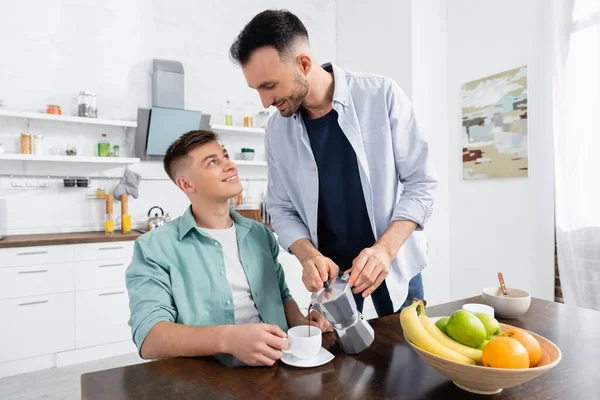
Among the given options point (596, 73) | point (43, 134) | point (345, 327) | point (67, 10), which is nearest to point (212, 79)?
point (67, 10)

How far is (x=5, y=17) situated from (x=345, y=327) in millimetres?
3691

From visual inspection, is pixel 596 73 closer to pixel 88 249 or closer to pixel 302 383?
pixel 302 383

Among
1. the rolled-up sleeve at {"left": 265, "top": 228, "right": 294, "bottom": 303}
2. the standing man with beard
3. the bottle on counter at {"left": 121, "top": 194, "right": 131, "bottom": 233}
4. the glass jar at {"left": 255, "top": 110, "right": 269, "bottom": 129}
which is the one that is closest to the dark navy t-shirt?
the standing man with beard

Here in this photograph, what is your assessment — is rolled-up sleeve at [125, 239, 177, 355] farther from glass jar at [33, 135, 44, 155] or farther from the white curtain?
the white curtain

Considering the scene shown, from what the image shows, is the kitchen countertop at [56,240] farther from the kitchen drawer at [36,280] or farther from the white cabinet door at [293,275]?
the white cabinet door at [293,275]

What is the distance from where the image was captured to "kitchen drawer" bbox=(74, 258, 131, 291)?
112 inches

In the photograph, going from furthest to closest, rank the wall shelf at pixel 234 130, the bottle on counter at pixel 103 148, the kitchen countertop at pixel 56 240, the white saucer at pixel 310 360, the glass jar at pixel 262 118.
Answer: the glass jar at pixel 262 118 < the wall shelf at pixel 234 130 < the bottle on counter at pixel 103 148 < the kitchen countertop at pixel 56 240 < the white saucer at pixel 310 360

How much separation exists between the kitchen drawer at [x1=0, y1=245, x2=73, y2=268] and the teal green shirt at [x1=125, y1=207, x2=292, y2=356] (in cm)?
186

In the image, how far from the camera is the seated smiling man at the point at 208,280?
3.23 feet

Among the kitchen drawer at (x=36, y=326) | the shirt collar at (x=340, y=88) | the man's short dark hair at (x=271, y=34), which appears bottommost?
the kitchen drawer at (x=36, y=326)

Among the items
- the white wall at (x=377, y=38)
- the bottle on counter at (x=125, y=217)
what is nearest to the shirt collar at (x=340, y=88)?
the white wall at (x=377, y=38)

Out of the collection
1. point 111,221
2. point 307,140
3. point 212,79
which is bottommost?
point 111,221

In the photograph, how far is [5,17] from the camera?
3113mm

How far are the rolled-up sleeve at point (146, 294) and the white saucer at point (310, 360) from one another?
394mm
